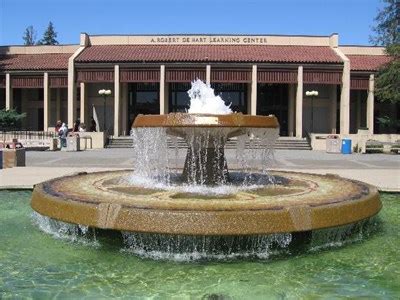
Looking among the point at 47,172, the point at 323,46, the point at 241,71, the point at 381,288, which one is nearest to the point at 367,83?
the point at 323,46

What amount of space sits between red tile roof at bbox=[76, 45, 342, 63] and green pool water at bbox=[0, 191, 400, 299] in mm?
28756

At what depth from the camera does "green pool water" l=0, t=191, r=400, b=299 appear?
4805mm

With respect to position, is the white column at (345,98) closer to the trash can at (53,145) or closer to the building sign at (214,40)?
the building sign at (214,40)

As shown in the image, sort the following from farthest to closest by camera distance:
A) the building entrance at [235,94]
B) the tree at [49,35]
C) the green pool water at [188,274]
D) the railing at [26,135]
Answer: the tree at [49,35], the building entrance at [235,94], the railing at [26,135], the green pool water at [188,274]

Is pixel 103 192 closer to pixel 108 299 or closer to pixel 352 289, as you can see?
pixel 108 299

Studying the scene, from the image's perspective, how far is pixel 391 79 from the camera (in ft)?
102

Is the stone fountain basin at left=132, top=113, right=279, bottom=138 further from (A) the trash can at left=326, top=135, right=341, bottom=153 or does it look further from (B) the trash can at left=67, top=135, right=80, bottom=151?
(A) the trash can at left=326, top=135, right=341, bottom=153

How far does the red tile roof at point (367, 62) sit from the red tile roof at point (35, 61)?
2127 cm

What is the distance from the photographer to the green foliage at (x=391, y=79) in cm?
3048

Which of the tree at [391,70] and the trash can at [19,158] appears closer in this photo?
the trash can at [19,158]

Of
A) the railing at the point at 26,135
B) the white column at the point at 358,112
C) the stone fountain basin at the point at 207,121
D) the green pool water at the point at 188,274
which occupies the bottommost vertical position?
the green pool water at the point at 188,274

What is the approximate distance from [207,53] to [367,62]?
12.2 meters

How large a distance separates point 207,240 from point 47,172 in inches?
392

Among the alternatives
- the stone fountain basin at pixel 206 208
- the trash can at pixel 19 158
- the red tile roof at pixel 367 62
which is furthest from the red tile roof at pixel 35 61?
the stone fountain basin at pixel 206 208
